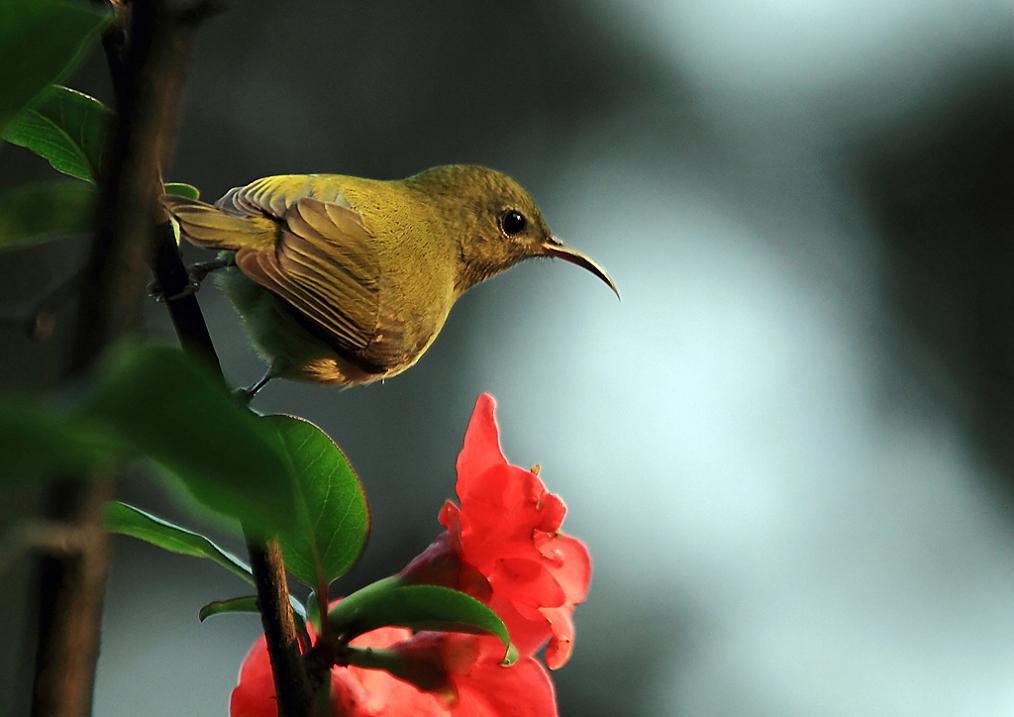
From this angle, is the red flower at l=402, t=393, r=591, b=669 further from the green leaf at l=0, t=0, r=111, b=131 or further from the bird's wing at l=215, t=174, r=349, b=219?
the bird's wing at l=215, t=174, r=349, b=219

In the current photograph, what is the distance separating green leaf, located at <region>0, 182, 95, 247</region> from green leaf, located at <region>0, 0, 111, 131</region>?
0.27 m

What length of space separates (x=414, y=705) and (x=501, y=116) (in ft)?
31.4

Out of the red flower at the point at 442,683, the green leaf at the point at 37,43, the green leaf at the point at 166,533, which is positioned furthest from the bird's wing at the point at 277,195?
the green leaf at the point at 37,43

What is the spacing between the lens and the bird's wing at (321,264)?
2.27 metres

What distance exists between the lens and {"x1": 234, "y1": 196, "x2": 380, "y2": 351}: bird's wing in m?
2.27

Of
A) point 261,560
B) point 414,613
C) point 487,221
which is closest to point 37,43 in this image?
point 261,560

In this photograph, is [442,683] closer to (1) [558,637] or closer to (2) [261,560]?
(1) [558,637]

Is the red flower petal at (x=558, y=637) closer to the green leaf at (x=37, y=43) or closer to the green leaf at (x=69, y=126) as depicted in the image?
the green leaf at (x=69, y=126)

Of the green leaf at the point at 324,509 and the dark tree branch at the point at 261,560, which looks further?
the green leaf at the point at 324,509

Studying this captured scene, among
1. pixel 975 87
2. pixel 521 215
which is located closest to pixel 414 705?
pixel 521 215

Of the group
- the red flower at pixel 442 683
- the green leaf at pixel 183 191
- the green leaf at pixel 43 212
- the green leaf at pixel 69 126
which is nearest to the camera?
the green leaf at pixel 43 212

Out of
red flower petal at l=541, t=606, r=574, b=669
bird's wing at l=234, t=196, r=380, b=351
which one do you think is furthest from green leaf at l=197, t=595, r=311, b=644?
bird's wing at l=234, t=196, r=380, b=351

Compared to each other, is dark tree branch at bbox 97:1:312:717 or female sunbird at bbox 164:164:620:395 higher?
female sunbird at bbox 164:164:620:395

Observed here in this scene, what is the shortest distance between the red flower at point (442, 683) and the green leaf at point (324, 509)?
0.26 feet
